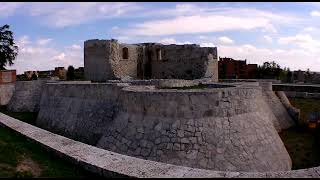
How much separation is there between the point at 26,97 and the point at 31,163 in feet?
53.8

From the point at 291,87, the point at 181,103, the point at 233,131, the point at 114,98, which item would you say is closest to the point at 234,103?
the point at 233,131

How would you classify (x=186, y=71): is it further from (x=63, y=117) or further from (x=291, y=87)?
(x=63, y=117)

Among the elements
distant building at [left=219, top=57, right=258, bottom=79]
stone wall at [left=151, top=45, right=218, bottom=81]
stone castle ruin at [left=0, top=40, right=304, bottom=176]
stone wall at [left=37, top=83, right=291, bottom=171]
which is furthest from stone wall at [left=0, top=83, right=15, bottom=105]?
distant building at [left=219, top=57, right=258, bottom=79]

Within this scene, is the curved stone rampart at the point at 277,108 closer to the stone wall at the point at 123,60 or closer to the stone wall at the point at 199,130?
the stone wall at the point at 199,130

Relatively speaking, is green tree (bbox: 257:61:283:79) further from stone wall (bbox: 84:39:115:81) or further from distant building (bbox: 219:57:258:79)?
stone wall (bbox: 84:39:115:81)

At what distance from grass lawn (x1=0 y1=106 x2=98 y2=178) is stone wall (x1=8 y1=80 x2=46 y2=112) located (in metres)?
14.3

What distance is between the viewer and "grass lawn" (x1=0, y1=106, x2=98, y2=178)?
512 centimetres

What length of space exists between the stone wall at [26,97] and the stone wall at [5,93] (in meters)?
1.73

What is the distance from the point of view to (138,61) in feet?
79.5

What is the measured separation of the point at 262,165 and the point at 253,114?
5.12ft

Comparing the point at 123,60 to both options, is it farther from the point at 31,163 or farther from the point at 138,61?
the point at 31,163

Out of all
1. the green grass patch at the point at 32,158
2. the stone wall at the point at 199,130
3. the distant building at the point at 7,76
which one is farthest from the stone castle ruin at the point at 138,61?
the green grass patch at the point at 32,158

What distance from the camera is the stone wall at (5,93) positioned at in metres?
22.7

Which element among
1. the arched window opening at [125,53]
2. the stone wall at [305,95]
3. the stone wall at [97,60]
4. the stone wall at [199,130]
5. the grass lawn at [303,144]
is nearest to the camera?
the stone wall at [199,130]
